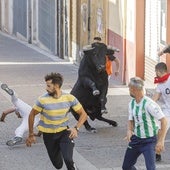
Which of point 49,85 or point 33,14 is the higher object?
point 49,85

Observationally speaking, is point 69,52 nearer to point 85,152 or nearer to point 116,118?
point 116,118

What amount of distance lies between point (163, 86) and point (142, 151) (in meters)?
2.19

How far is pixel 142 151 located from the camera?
9078 millimetres

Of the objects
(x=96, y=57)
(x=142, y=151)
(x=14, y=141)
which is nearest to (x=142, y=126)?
(x=142, y=151)

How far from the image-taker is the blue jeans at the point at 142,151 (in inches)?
355

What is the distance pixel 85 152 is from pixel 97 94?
1.66 metres

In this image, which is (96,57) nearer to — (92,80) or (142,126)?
(92,80)

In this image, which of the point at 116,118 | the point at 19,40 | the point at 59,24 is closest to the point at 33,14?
the point at 19,40

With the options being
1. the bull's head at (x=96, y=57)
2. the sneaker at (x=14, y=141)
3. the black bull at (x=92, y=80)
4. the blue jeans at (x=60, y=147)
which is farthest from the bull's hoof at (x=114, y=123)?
the blue jeans at (x=60, y=147)

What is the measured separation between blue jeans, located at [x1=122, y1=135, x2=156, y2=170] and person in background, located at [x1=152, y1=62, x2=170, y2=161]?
6.33 ft

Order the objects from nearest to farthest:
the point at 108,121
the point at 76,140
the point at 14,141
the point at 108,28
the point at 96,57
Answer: the point at 14,141 → the point at 76,140 → the point at 96,57 → the point at 108,121 → the point at 108,28

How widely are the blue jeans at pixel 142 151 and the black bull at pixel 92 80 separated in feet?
14.6

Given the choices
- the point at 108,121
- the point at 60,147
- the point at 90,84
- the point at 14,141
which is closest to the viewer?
the point at 60,147

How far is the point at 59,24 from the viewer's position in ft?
95.9
